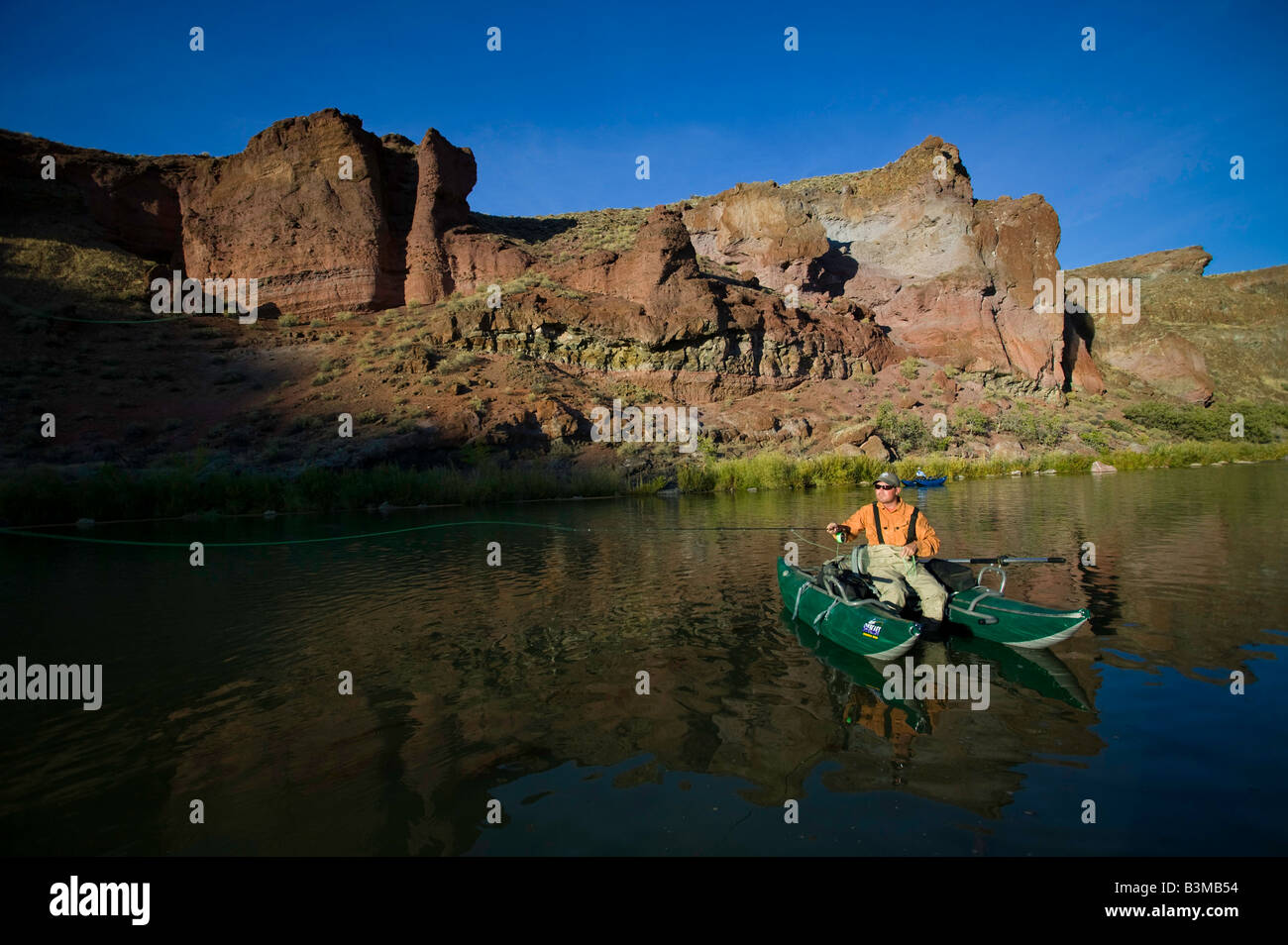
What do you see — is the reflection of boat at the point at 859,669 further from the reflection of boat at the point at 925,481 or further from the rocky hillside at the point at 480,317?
the rocky hillside at the point at 480,317

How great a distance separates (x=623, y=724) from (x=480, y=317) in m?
34.8

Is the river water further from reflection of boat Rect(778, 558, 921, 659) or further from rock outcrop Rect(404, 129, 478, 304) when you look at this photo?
rock outcrop Rect(404, 129, 478, 304)

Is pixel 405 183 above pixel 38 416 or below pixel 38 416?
above

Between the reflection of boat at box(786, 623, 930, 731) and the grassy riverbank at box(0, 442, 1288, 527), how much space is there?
777 inches

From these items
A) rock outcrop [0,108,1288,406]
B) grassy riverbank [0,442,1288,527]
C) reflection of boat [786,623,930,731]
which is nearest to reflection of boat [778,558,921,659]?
reflection of boat [786,623,930,731]

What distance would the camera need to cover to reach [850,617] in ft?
22.8

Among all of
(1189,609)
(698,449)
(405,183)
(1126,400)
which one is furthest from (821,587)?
(1126,400)

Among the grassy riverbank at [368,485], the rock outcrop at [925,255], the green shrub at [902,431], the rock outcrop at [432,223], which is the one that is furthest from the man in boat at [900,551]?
the rock outcrop at [925,255]

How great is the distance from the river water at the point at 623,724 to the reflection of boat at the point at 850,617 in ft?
0.84

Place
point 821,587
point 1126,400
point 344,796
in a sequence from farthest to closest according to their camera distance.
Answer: point 1126,400, point 821,587, point 344,796

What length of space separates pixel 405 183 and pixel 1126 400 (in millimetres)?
56109

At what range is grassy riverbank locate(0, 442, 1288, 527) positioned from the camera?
2153 centimetres

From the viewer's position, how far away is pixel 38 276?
38.5m
